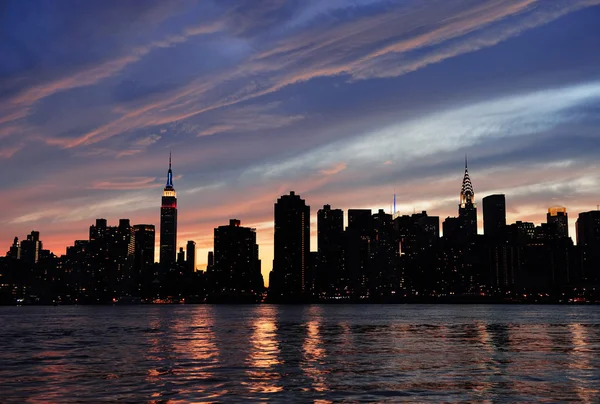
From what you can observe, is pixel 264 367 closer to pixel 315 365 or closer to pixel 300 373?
pixel 315 365

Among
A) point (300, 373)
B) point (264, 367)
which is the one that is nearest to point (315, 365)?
point (264, 367)

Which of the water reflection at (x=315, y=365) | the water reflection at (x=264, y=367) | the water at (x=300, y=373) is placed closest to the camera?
the water at (x=300, y=373)

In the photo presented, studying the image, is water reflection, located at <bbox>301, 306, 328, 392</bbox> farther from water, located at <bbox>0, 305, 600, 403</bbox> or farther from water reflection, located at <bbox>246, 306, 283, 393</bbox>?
water reflection, located at <bbox>246, 306, 283, 393</bbox>

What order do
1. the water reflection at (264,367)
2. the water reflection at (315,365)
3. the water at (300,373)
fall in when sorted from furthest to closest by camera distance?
the water reflection at (315,365), the water reflection at (264,367), the water at (300,373)

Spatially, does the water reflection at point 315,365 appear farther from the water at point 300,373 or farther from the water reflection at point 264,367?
the water reflection at point 264,367

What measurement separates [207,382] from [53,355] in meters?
30.8

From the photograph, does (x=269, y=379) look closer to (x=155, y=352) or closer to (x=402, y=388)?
(x=402, y=388)

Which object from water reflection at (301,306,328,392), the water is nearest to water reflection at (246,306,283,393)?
the water

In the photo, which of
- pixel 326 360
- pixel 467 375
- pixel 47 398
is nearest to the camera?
pixel 47 398

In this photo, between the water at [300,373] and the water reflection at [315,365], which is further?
the water reflection at [315,365]

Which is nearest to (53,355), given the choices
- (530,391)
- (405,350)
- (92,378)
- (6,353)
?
(6,353)

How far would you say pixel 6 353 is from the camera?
244ft

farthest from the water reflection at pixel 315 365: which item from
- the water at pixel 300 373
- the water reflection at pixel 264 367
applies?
the water reflection at pixel 264 367

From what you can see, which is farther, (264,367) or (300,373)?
(264,367)
